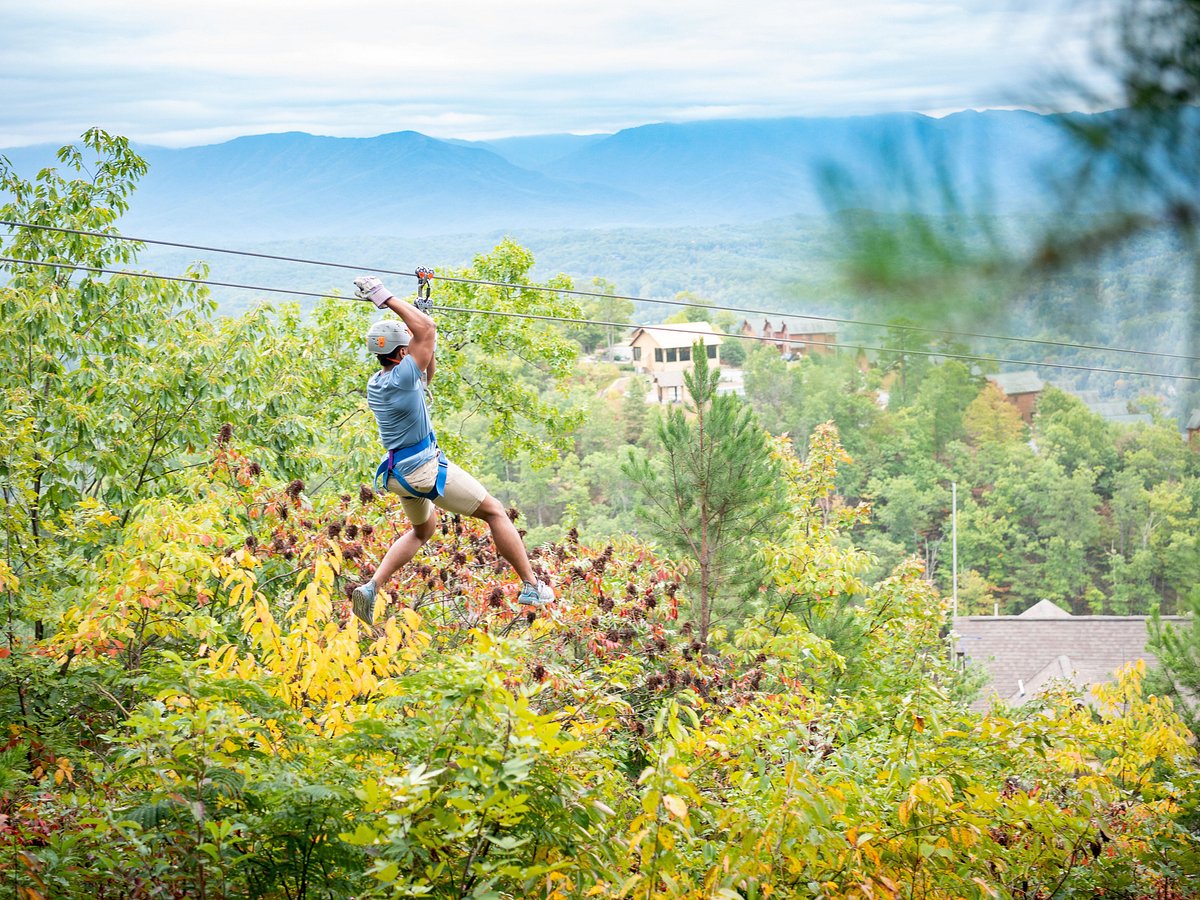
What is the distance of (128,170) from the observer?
11180mm

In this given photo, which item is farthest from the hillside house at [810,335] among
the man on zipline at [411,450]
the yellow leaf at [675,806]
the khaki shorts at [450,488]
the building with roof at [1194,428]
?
the khaki shorts at [450,488]

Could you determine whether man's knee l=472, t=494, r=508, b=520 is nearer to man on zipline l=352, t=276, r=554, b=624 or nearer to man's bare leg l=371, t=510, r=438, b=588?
man on zipline l=352, t=276, r=554, b=624

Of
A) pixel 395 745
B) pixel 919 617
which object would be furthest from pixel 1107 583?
pixel 395 745

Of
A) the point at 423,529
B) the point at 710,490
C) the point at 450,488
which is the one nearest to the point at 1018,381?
the point at 450,488

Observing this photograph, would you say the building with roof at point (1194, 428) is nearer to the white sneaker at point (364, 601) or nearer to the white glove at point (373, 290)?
the white glove at point (373, 290)

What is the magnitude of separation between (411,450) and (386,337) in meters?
0.59

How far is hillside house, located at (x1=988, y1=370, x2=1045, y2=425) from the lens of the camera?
1828 millimetres

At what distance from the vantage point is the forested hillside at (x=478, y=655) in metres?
2.91

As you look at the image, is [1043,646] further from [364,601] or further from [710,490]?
[364,601]

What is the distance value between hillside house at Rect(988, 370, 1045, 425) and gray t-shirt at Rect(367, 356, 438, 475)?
2.90 metres

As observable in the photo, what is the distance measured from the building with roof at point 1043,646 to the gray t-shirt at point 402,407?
22263 mm

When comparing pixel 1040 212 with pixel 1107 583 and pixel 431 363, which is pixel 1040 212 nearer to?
pixel 431 363

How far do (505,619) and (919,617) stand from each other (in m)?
6.00

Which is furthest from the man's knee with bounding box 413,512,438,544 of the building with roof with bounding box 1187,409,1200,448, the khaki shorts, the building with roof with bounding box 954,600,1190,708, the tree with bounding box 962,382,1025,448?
the building with roof with bounding box 954,600,1190,708
